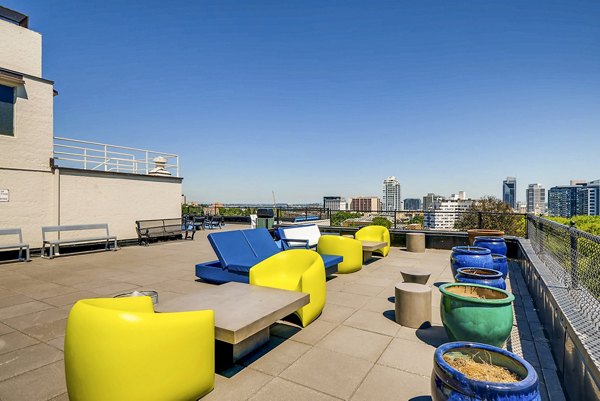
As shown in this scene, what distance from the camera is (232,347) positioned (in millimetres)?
3428

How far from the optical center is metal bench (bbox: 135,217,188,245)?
13086 mm

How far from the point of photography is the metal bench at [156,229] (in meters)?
13.1

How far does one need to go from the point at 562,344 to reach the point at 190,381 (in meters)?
3.48

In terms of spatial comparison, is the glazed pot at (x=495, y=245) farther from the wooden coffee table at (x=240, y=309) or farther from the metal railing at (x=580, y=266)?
the wooden coffee table at (x=240, y=309)

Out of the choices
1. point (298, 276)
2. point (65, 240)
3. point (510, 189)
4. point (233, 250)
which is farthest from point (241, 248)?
point (510, 189)

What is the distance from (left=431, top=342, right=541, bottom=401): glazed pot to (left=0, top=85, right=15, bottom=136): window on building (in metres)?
13.3

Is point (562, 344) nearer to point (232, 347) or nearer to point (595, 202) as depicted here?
point (232, 347)

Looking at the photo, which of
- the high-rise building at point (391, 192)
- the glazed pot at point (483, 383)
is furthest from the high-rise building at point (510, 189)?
the glazed pot at point (483, 383)

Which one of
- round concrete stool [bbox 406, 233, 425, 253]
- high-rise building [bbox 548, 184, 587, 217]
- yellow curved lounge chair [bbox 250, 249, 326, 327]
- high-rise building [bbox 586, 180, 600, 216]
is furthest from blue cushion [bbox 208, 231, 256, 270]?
high-rise building [bbox 586, 180, 600, 216]

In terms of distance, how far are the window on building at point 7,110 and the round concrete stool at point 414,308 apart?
12.5 meters

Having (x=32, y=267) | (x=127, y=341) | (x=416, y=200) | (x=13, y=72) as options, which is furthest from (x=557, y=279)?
(x=416, y=200)

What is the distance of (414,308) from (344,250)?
11.1ft

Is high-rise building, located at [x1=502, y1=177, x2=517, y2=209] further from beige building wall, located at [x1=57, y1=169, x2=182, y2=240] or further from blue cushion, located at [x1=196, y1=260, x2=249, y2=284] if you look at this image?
blue cushion, located at [x1=196, y1=260, x2=249, y2=284]

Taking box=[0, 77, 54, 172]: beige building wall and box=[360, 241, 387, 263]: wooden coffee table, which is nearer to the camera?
box=[360, 241, 387, 263]: wooden coffee table
